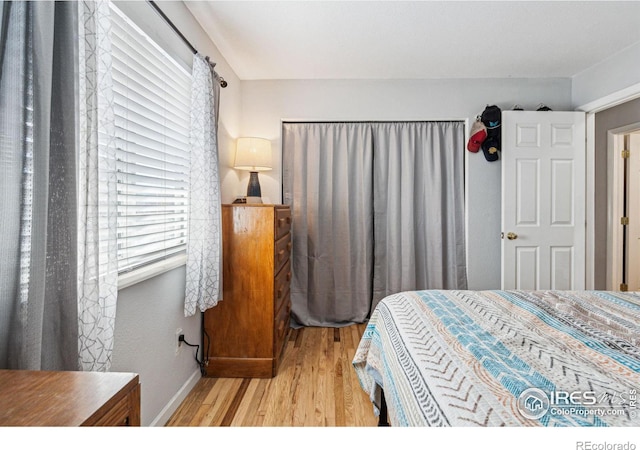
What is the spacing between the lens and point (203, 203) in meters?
2.05

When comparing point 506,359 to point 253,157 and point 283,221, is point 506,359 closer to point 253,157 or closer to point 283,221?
point 283,221

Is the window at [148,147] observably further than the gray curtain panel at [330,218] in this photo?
No

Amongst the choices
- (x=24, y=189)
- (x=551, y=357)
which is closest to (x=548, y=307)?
(x=551, y=357)

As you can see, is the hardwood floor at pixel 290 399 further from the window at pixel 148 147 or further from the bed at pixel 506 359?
the window at pixel 148 147

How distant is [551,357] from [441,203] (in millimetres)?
2548

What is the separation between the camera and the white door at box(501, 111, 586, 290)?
314 centimetres

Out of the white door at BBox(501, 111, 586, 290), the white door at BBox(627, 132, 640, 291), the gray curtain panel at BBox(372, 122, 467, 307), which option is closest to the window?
the gray curtain panel at BBox(372, 122, 467, 307)

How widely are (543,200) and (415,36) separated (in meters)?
1.98

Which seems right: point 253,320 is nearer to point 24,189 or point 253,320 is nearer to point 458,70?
point 24,189

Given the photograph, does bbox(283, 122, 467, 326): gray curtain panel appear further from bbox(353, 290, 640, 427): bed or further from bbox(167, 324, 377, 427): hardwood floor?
bbox(353, 290, 640, 427): bed

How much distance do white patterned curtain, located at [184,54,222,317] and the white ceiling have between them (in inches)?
21.6

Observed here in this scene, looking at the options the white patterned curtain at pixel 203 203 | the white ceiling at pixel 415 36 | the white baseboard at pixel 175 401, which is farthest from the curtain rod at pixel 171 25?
the white baseboard at pixel 175 401

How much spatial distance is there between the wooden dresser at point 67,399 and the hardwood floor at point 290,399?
1.27 meters

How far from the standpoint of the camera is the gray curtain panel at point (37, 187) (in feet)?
2.71
